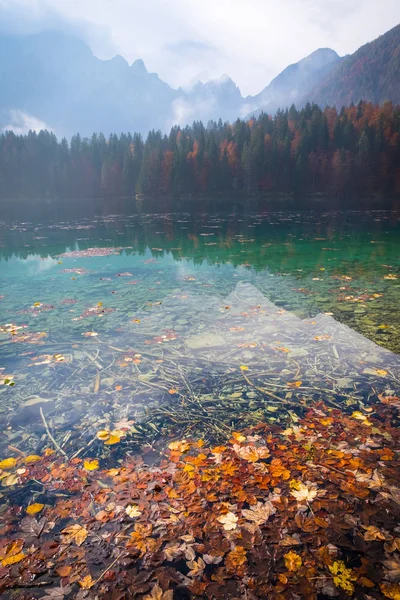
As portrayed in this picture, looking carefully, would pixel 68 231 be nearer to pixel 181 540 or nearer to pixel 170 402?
pixel 170 402

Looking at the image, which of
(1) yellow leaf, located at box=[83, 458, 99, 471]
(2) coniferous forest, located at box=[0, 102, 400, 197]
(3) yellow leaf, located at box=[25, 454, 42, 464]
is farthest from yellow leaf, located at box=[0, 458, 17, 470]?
(2) coniferous forest, located at box=[0, 102, 400, 197]

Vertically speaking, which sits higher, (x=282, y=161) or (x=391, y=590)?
(x=282, y=161)

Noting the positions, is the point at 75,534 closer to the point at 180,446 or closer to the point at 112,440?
the point at 112,440

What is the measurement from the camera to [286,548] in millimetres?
3328

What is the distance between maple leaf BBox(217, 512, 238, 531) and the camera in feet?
11.6

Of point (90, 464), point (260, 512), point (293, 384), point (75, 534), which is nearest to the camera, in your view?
point (75, 534)

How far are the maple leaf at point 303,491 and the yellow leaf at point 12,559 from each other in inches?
114

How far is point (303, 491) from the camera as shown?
13.0 ft

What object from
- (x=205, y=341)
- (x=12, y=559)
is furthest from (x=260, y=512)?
(x=205, y=341)

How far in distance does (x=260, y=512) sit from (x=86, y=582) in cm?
182

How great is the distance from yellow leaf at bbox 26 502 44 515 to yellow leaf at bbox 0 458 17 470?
827 mm

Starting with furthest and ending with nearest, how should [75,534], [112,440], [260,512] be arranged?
[112,440] < [260,512] < [75,534]

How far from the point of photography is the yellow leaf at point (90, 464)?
446cm

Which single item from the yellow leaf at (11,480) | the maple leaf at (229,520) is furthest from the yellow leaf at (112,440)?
the maple leaf at (229,520)
